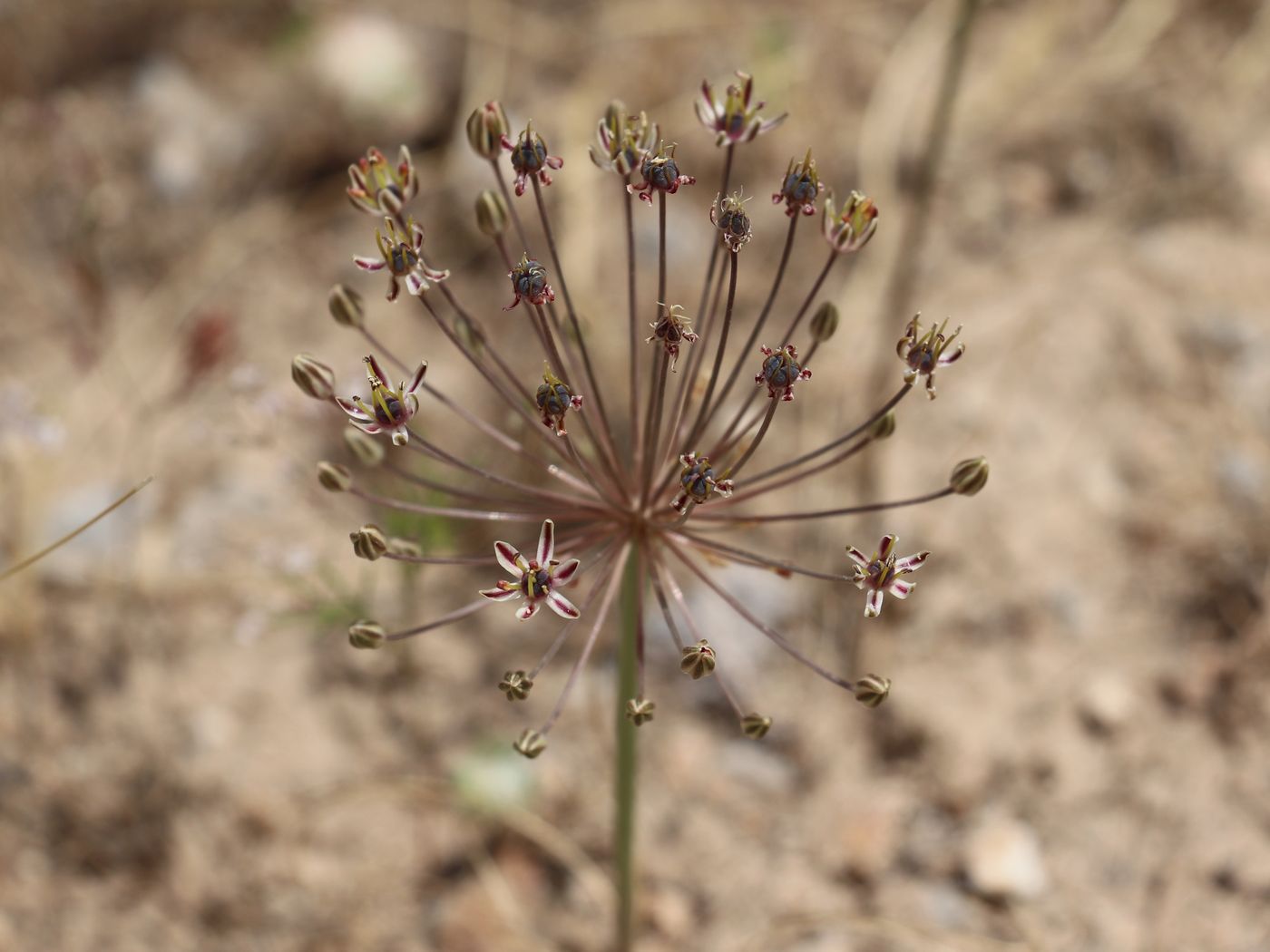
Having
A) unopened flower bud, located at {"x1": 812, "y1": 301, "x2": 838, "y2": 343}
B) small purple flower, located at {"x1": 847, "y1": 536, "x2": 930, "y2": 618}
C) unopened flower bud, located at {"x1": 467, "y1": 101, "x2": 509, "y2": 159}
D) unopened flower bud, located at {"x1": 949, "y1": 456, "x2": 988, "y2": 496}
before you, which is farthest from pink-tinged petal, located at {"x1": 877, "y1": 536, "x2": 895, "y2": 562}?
unopened flower bud, located at {"x1": 467, "y1": 101, "x2": 509, "y2": 159}

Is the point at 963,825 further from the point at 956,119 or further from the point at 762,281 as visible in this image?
the point at 956,119

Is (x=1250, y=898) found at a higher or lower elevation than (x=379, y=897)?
higher

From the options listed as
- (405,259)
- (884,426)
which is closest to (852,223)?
(884,426)

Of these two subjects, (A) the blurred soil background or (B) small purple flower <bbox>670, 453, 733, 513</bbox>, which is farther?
(A) the blurred soil background

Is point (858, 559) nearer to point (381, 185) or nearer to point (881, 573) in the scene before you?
point (881, 573)

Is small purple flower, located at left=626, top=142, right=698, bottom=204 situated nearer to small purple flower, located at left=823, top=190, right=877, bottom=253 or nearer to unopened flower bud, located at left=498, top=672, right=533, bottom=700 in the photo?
small purple flower, located at left=823, top=190, right=877, bottom=253

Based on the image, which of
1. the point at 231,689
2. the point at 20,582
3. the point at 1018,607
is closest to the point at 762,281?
the point at 1018,607

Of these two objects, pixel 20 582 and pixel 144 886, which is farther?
pixel 20 582
